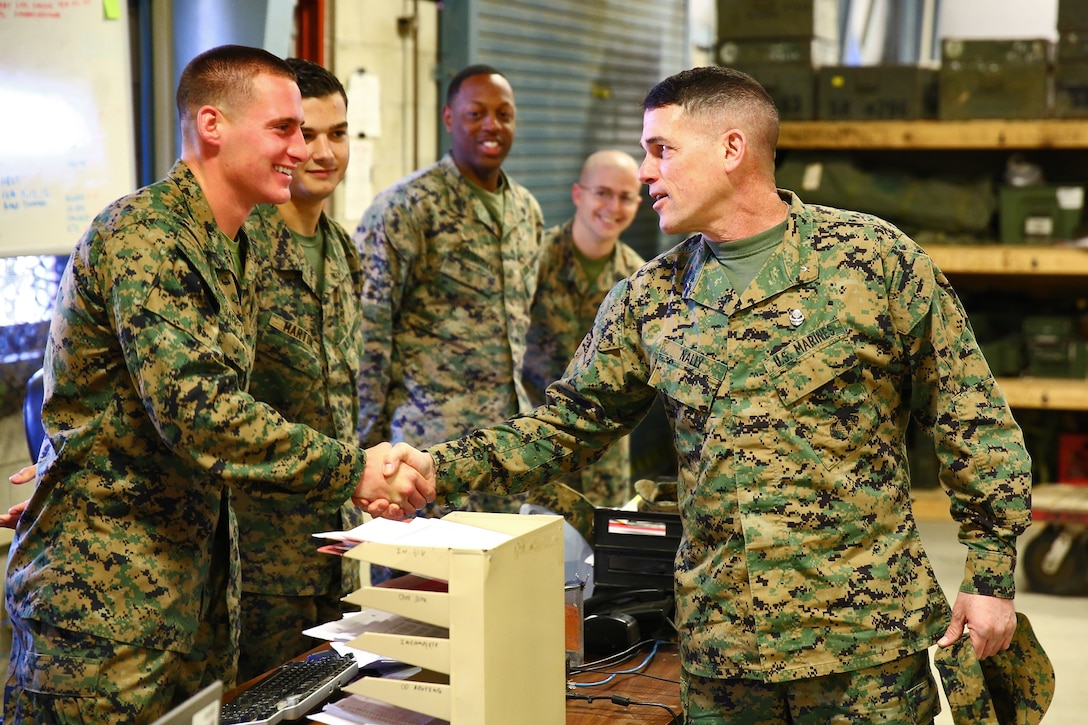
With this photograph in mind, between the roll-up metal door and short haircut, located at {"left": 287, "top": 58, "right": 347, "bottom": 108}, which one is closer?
short haircut, located at {"left": 287, "top": 58, "right": 347, "bottom": 108}

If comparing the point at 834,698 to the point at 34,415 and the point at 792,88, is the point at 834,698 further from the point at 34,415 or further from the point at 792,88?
the point at 792,88

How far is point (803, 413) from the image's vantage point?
2.24 m

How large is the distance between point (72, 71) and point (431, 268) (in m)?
1.24

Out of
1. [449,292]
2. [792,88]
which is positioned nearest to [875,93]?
[792,88]

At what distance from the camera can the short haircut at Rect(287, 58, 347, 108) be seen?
323 centimetres

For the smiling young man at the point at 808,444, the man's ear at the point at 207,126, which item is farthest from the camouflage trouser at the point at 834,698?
the man's ear at the point at 207,126

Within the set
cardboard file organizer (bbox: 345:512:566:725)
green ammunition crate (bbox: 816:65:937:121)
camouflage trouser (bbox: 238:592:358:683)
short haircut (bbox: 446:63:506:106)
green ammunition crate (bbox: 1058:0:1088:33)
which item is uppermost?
green ammunition crate (bbox: 1058:0:1088:33)

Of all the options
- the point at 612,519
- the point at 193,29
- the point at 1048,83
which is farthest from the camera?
the point at 1048,83

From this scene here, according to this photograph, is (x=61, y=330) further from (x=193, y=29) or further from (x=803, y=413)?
(x=193, y=29)

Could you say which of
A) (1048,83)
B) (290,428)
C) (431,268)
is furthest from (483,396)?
(1048,83)

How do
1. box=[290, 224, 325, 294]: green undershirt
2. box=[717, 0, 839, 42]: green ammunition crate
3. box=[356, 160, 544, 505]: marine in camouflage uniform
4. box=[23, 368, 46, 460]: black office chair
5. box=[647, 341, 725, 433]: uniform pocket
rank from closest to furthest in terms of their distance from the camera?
box=[647, 341, 725, 433]: uniform pocket, box=[23, 368, 46, 460]: black office chair, box=[290, 224, 325, 294]: green undershirt, box=[356, 160, 544, 505]: marine in camouflage uniform, box=[717, 0, 839, 42]: green ammunition crate

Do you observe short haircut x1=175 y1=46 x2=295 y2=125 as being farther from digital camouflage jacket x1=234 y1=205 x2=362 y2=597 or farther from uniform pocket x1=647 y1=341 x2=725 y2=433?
uniform pocket x1=647 y1=341 x2=725 y2=433

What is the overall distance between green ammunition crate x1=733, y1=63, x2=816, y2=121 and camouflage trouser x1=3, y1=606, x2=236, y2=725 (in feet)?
18.2

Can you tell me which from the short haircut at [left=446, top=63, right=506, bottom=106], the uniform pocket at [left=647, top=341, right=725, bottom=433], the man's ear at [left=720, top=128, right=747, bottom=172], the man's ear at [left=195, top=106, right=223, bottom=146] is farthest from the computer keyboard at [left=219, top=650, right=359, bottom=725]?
the short haircut at [left=446, top=63, right=506, bottom=106]
